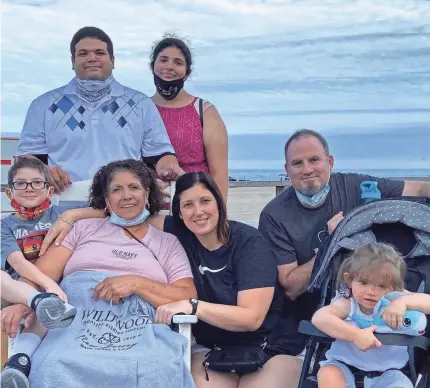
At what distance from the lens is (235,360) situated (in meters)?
2.70

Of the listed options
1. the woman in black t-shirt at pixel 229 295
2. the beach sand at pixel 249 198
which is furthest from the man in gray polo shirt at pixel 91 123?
the beach sand at pixel 249 198

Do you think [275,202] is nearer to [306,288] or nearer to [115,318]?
[306,288]

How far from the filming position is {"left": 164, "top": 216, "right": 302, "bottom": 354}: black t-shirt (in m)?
2.83

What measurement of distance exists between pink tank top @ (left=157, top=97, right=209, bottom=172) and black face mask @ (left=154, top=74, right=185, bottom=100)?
0.28 ft

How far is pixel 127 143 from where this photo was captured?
3566mm

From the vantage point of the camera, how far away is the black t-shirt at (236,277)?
283 centimetres

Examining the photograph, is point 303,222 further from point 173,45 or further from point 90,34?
point 90,34

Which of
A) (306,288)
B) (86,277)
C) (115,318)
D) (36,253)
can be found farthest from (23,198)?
(306,288)

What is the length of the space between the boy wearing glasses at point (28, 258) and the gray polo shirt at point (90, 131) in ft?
1.44

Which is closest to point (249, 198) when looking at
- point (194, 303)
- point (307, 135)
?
point (307, 135)

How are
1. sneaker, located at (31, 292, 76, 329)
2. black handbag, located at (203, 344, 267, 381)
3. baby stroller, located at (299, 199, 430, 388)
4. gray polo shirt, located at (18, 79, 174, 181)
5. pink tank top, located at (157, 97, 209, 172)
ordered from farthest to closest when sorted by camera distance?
pink tank top, located at (157, 97, 209, 172)
gray polo shirt, located at (18, 79, 174, 181)
baby stroller, located at (299, 199, 430, 388)
black handbag, located at (203, 344, 267, 381)
sneaker, located at (31, 292, 76, 329)

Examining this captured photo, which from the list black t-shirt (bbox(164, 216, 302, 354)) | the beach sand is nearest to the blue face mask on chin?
black t-shirt (bbox(164, 216, 302, 354))

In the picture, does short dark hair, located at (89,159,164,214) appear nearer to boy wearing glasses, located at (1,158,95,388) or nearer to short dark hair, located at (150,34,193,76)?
boy wearing glasses, located at (1,158,95,388)

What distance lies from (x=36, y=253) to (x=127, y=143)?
814 mm
